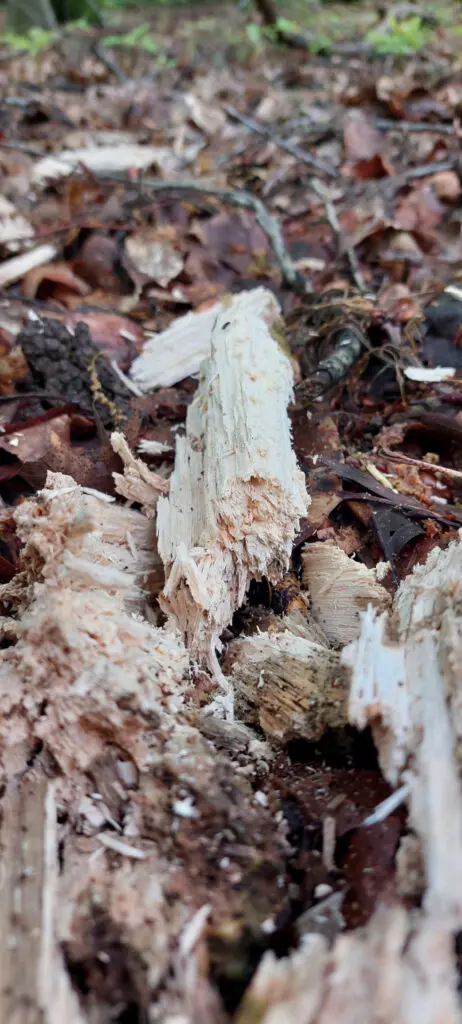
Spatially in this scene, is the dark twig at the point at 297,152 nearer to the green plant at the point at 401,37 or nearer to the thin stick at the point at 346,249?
the thin stick at the point at 346,249

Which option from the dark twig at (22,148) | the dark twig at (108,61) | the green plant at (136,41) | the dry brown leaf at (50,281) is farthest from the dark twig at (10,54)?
the dry brown leaf at (50,281)

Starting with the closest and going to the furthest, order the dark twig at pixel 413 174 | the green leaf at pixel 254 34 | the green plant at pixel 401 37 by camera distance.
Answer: the dark twig at pixel 413 174 → the green plant at pixel 401 37 → the green leaf at pixel 254 34

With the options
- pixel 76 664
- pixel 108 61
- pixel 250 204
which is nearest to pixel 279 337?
pixel 250 204

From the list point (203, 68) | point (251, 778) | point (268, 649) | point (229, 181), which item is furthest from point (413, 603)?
point (203, 68)

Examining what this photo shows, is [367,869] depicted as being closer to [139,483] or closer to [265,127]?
[139,483]

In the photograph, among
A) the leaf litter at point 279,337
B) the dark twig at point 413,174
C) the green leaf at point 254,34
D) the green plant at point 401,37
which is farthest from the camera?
the green leaf at point 254,34

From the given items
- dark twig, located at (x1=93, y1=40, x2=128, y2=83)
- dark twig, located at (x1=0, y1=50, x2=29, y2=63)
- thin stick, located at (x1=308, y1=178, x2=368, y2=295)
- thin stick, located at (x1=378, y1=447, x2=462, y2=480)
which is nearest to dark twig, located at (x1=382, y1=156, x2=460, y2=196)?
thin stick, located at (x1=308, y1=178, x2=368, y2=295)

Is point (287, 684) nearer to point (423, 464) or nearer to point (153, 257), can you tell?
point (423, 464)
